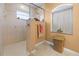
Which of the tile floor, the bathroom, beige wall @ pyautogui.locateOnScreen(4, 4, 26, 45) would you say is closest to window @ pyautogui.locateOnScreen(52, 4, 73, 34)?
the bathroom

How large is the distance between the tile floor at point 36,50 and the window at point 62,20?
198 mm

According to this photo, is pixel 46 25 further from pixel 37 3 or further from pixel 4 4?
pixel 4 4

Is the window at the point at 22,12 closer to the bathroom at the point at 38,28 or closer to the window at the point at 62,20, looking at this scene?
the bathroom at the point at 38,28

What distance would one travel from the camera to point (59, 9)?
107cm

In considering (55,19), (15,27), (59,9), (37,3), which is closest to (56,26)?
(55,19)

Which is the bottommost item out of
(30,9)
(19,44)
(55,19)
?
(19,44)

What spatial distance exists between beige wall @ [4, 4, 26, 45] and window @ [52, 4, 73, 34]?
0.33 m

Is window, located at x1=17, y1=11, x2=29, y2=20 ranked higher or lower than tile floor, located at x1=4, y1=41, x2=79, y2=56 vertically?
higher

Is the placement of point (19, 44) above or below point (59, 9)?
below

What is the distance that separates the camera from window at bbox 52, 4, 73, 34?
1.05 meters

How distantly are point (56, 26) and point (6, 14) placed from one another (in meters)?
0.52

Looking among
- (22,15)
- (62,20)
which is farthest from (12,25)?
(62,20)

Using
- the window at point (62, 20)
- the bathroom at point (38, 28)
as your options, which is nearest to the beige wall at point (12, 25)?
the bathroom at point (38, 28)

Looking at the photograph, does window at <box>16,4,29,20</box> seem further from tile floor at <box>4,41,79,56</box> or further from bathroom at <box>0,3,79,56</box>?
tile floor at <box>4,41,79,56</box>
